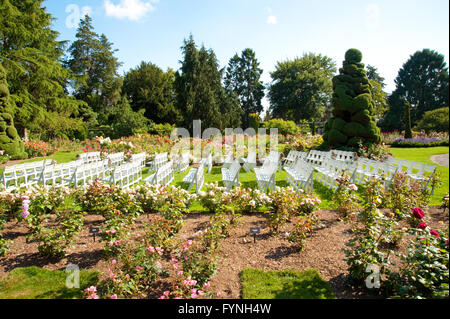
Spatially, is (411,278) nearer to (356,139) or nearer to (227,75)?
(356,139)

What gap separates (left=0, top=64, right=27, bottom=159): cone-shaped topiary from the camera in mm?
14180

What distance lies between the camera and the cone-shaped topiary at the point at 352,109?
1331 cm

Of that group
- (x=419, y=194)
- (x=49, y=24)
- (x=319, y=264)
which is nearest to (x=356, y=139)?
(x=419, y=194)

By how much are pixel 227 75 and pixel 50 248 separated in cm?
4248

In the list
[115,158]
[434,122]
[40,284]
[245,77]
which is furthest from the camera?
[245,77]

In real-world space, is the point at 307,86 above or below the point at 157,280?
above

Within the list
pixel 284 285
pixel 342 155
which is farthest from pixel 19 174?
pixel 342 155

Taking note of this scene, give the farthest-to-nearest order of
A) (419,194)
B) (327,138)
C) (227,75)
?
(227,75)
(327,138)
(419,194)

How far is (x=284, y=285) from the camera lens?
114 inches

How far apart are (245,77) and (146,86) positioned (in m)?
17.0

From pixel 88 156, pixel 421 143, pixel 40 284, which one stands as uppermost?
pixel 421 143

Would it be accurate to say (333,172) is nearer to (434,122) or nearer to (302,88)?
(434,122)

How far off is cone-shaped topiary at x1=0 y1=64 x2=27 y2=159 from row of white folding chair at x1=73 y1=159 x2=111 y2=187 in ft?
29.3

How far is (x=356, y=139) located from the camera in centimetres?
1327
